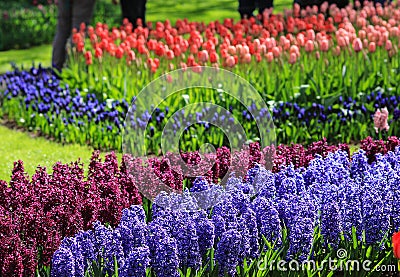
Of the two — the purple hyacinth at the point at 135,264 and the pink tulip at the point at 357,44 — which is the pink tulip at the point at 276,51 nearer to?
the pink tulip at the point at 357,44

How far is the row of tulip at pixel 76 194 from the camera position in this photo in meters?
4.35

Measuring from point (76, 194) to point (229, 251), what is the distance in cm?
146

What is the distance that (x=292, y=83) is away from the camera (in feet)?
26.8

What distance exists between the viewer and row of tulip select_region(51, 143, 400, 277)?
4043mm

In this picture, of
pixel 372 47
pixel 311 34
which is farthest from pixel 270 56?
pixel 372 47

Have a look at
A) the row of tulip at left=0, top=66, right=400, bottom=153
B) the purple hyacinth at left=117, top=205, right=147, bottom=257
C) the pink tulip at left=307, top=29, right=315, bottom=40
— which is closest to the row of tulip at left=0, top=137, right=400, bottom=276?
the purple hyacinth at left=117, top=205, right=147, bottom=257

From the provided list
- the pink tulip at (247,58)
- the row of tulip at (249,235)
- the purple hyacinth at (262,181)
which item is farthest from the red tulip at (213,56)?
the row of tulip at (249,235)

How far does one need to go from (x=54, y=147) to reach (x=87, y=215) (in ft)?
Answer: 11.2

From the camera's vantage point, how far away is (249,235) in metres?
4.20

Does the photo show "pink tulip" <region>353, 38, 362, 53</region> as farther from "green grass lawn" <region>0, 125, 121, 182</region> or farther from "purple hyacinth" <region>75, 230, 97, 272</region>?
"purple hyacinth" <region>75, 230, 97, 272</region>

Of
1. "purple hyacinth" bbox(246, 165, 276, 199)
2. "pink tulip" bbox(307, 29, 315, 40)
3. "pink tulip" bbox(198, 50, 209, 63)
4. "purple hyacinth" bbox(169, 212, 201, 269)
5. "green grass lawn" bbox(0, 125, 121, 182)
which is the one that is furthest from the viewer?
"pink tulip" bbox(307, 29, 315, 40)

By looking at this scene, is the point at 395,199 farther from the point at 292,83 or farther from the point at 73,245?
the point at 292,83

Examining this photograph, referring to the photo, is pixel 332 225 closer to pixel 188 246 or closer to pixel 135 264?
pixel 188 246

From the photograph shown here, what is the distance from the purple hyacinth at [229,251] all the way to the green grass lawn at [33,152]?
11.8ft
